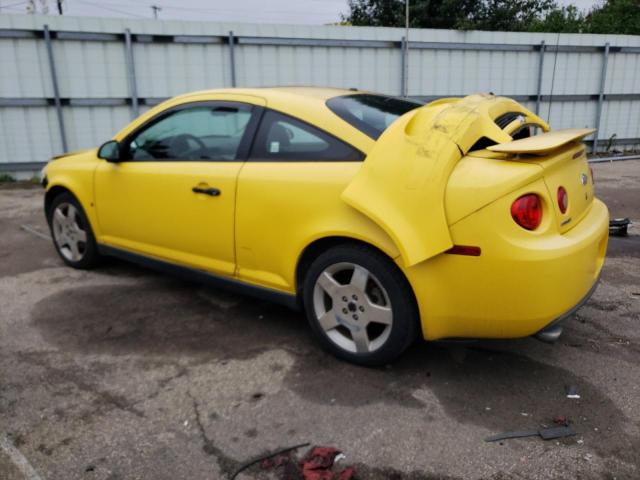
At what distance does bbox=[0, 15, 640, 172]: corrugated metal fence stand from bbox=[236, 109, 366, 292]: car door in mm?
7074

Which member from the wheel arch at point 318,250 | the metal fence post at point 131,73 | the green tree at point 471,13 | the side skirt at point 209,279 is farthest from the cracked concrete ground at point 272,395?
the green tree at point 471,13

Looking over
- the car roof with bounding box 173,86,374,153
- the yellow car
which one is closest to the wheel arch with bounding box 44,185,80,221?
the yellow car

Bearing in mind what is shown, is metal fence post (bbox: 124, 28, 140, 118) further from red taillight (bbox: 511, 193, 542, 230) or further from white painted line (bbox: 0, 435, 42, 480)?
red taillight (bbox: 511, 193, 542, 230)

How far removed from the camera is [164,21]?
31.0 feet

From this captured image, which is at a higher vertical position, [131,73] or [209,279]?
[131,73]

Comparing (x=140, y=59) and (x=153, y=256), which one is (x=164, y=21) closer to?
(x=140, y=59)

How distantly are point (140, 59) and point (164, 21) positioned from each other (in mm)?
759

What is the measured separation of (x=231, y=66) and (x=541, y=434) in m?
8.76

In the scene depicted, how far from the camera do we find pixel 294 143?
10.7 ft

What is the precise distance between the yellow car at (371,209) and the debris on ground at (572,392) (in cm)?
38

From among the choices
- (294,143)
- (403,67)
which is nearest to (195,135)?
(294,143)

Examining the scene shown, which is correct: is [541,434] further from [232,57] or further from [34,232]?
[232,57]

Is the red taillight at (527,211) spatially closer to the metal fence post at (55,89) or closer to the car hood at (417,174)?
the car hood at (417,174)

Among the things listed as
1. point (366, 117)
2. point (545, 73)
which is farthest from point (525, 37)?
point (366, 117)
